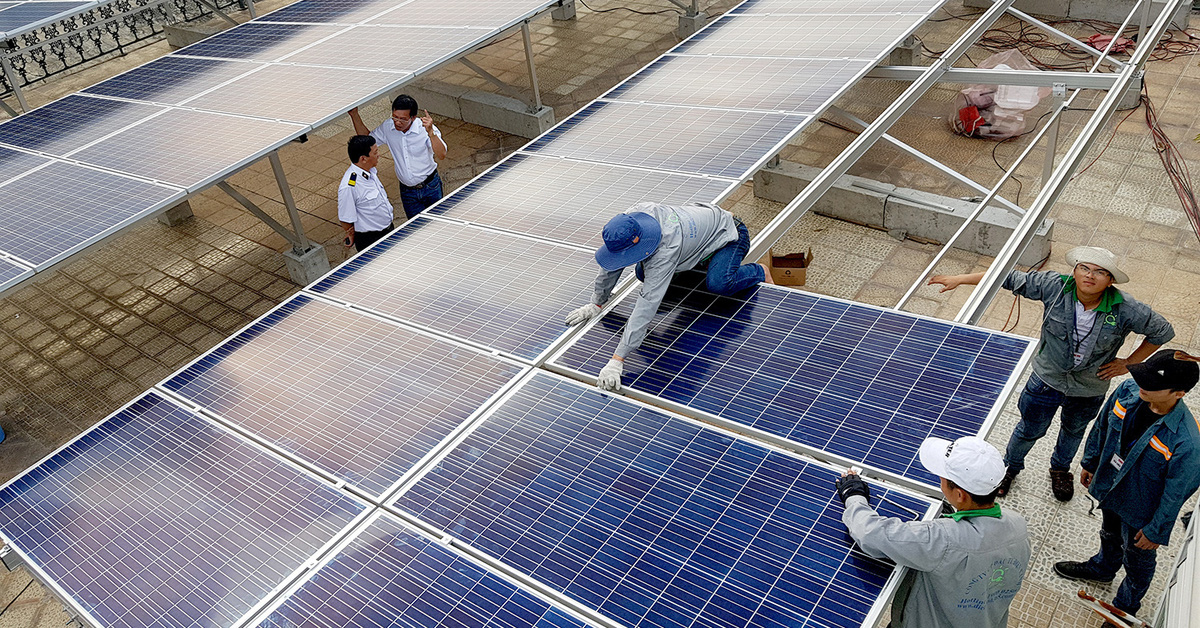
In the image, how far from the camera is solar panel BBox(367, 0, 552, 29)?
10.9 meters

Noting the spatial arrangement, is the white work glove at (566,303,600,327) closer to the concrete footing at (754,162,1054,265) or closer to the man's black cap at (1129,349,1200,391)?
the man's black cap at (1129,349,1200,391)

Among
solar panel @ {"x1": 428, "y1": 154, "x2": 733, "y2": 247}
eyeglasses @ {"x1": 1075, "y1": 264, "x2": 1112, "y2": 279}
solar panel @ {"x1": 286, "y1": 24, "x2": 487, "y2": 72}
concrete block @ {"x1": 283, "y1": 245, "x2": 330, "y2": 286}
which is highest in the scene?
solar panel @ {"x1": 286, "y1": 24, "x2": 487, "y2": 72}

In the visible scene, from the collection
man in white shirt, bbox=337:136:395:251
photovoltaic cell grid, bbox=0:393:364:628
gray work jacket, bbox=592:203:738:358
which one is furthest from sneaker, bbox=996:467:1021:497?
man in white shirt, bbox=337:136:395:251

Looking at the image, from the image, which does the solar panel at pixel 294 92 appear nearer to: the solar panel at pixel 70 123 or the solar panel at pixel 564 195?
the solar panel at pixel 70 123

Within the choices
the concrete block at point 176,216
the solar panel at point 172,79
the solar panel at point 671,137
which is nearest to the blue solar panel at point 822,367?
the solar panel at point 671,137

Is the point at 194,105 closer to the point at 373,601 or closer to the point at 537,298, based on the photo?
the point at 537,298

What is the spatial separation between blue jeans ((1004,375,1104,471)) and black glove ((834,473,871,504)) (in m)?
2.87

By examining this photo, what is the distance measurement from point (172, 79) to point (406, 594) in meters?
8.66

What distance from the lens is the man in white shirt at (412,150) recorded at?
9.19 metres

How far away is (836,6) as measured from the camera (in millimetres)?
10477

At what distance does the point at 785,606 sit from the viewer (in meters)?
3.73

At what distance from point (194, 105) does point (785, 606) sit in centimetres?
861

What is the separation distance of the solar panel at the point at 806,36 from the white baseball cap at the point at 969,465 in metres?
5.91

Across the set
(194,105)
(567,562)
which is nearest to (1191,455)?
(567,562)
